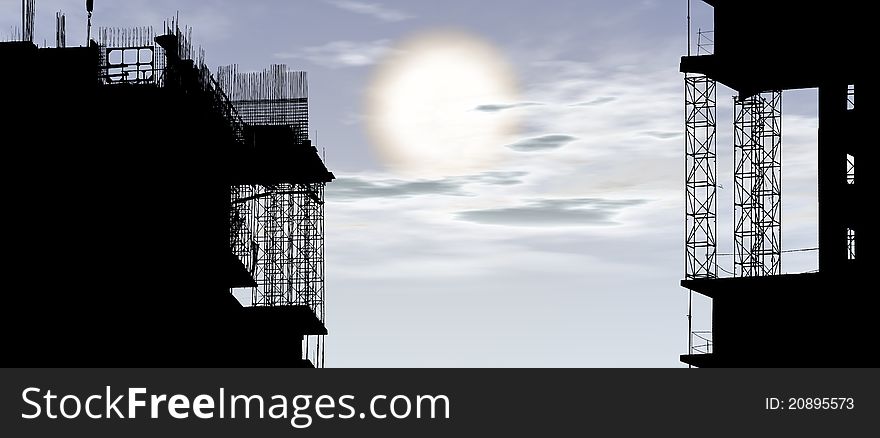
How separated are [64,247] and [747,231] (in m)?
35.0

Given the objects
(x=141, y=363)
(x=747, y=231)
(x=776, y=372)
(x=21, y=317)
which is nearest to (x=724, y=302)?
(x=747, y=231)

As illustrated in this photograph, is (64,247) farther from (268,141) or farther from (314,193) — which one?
(314,193)

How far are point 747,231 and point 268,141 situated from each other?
26.0 metres

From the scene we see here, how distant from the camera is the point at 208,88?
195ft

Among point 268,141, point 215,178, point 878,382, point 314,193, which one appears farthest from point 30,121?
point 878,382

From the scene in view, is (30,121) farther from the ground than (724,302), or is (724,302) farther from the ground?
(30,121)

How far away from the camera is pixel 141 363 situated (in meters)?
52.1

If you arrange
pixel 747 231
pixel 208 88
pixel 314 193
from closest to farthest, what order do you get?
pixel 208 88
pixel 747 231
pixel 314 193

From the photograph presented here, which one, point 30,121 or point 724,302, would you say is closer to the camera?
point 30,121

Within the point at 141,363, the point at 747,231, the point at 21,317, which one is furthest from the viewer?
the point at 747,231

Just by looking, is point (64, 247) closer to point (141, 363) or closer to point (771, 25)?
point (141, 363)

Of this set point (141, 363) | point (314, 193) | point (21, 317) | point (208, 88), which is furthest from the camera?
point (314, 193)

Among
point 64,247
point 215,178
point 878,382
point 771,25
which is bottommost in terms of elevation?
point 878,382

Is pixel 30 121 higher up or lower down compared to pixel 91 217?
higher up
